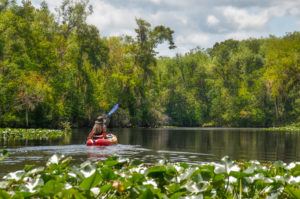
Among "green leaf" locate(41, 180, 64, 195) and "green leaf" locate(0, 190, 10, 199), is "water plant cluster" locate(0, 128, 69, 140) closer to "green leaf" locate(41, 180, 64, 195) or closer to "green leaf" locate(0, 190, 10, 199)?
"green leaf" locate(41, 180, 64, 195)

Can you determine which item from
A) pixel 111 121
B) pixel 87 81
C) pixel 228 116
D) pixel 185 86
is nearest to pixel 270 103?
pixel 228 116

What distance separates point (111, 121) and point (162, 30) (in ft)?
44.0

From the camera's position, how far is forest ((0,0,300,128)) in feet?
100

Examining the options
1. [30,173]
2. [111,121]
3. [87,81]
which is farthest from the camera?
[111,121]

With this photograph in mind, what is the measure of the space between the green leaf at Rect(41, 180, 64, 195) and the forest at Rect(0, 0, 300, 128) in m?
26.7

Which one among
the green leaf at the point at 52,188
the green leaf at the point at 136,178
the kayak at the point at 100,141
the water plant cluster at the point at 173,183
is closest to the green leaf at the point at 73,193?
the green leaf at the point at 52,188

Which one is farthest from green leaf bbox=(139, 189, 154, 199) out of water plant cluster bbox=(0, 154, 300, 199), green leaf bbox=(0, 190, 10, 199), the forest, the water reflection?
the forest

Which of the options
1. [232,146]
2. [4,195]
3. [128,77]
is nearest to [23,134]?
[232,146]

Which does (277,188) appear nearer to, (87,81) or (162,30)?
(87,81)

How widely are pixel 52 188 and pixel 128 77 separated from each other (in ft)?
143

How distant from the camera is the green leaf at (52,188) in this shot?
96.0 inches

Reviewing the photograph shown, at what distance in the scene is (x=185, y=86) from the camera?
70.9 meters

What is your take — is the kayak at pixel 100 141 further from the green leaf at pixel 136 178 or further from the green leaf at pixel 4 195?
the green leaf at pixel 4 195

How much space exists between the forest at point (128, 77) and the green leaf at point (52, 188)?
26.7 metres
